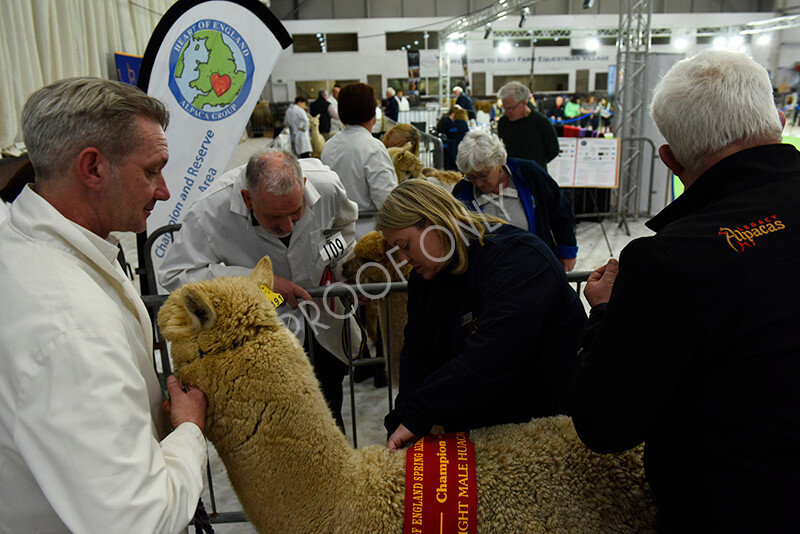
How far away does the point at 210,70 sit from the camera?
3617 mm

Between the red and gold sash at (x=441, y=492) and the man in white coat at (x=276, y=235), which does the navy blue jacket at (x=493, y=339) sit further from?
the man in white coat at (x=276, y=235)

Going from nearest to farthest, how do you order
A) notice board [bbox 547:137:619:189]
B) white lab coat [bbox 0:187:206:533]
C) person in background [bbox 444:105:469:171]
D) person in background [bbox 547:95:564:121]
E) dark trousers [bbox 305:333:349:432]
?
white lab coat [bbox 0:187:206:533]
dark trousers [bbox 305:333:349:432]
notice board [bbox 547:137:619:189]
person in background [bbox 444:105:469:171]
person in background [bbox 547:95:564:121]

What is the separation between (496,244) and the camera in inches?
74.9

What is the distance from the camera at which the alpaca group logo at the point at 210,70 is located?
3.55m

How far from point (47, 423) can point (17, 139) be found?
19.4 feet

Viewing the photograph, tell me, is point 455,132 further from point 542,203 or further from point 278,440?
point 278,440

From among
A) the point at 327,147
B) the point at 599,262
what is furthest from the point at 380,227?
the point at 599,262

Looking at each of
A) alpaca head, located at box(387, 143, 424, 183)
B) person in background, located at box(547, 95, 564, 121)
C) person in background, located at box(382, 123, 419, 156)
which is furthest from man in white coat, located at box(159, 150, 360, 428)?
person in background, located at box(547, 95, 564, 121)

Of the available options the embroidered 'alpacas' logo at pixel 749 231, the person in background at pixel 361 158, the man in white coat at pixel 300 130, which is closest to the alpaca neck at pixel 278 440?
the embroidered 'alpacas' logo at pixel 749 231

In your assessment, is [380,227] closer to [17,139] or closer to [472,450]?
[472,450]

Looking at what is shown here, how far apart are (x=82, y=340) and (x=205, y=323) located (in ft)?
1.50

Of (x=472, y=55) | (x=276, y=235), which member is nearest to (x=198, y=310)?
(x=276, y=235)

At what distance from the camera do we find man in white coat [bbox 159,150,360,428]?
8.28 feet

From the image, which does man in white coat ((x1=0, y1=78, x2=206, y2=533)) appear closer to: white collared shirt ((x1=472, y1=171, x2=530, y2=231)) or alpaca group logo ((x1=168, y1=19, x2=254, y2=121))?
alpaca group logo ((x1=168, y1=19, x2=254, y2=121))
